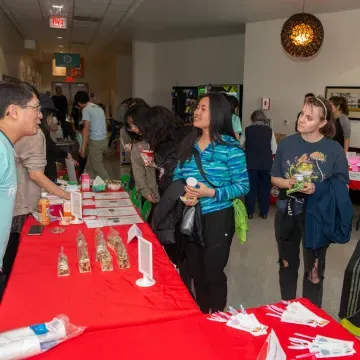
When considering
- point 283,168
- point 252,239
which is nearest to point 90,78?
point 252,239

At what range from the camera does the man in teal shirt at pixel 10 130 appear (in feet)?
5.04

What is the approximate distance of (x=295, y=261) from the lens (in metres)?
2.62

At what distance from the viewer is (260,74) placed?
24.1 feet

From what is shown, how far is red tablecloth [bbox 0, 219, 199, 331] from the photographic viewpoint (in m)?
1.50

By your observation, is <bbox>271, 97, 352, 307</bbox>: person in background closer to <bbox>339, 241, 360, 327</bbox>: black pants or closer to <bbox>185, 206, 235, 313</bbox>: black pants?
<bbox>185, 206, 235, 313</bbox>: black pants

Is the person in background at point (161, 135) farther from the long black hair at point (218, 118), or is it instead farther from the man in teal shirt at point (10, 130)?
the man in teal shirt at point (10, 130)

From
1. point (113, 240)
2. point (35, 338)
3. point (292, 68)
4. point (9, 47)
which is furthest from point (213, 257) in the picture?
point (9, 47)

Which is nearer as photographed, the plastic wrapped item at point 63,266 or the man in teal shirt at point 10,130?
the man in teal shirt at point 10,130

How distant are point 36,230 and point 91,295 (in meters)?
0.93

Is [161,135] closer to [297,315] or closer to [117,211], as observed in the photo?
[117,211]

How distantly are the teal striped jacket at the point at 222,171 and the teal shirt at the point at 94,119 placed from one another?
4056 millimetres

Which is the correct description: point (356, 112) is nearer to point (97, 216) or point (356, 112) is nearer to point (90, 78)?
point (97, 216)

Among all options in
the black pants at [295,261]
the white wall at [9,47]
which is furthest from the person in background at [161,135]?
the white wall at [9,47]

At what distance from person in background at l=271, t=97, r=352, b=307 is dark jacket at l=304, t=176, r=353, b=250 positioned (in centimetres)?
1
